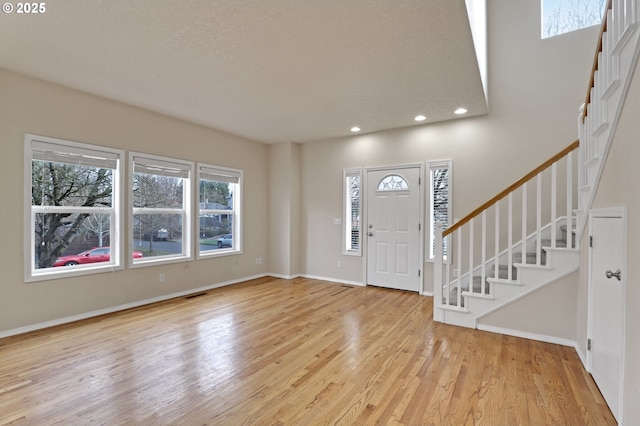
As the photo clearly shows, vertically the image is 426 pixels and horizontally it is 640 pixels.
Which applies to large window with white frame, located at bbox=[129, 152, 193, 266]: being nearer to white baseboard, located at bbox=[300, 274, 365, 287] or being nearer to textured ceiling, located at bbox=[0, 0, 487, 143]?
textured ceiling, located at bbox=[0, 0, 487, 143]

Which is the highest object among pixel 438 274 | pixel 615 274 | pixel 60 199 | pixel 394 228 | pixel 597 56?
pixel 597 56

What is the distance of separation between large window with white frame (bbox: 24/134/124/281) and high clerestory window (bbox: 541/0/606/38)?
5965 millimetres

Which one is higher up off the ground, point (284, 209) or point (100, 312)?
point (284, 209)

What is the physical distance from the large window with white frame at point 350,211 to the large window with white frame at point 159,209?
2.65 m

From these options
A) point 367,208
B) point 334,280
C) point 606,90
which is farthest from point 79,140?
point 606,90

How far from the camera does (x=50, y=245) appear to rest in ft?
11.2

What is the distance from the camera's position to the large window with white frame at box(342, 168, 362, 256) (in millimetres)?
5492

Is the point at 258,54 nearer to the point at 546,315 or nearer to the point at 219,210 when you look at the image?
the point at 219,210

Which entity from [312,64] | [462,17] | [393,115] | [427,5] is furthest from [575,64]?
[312,64]

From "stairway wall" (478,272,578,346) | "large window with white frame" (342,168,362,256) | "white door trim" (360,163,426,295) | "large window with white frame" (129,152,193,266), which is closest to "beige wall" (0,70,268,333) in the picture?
"large window with white frame" (129,152,193,266)

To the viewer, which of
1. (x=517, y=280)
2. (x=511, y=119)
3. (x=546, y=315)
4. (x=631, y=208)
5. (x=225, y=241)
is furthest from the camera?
(x=225, y=241)

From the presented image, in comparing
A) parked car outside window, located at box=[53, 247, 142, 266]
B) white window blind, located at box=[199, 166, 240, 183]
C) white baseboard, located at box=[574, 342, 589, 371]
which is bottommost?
white baseboard, located at box=[574, 342, 589, 371]

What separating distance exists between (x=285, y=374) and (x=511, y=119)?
426cm

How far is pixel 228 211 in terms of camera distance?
5.49m
